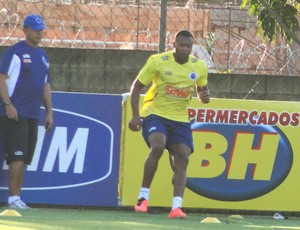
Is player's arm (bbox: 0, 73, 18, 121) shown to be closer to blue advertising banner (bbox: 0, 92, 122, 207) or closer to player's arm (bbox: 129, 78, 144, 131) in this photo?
blue advertising banner (bbox: 0, 92, 122, 207)

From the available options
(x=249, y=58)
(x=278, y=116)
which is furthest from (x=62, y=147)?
(x=249, y=58)

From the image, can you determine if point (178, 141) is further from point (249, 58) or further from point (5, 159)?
point (249, 58)

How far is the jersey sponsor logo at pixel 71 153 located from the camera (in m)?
11.3

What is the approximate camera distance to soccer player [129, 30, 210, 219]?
10.1 metres

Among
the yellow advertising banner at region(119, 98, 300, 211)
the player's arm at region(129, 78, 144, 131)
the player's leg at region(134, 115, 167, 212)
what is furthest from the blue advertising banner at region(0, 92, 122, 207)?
the player's leg at region(134, 115, 167, 212)

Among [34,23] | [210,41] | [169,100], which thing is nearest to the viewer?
[169,100]

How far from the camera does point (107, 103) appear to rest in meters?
11.5

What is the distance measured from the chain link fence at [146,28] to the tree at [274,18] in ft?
2.28

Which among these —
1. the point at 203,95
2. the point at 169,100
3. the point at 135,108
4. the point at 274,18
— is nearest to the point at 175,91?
the point at 169,100

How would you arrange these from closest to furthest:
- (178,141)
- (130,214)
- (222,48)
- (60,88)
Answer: (178,141)
(130,214)
(60,88)
(222,48)

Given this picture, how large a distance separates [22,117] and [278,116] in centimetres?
271

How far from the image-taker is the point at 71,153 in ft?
37.1

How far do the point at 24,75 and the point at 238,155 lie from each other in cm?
243

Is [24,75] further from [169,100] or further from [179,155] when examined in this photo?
[179,155]
